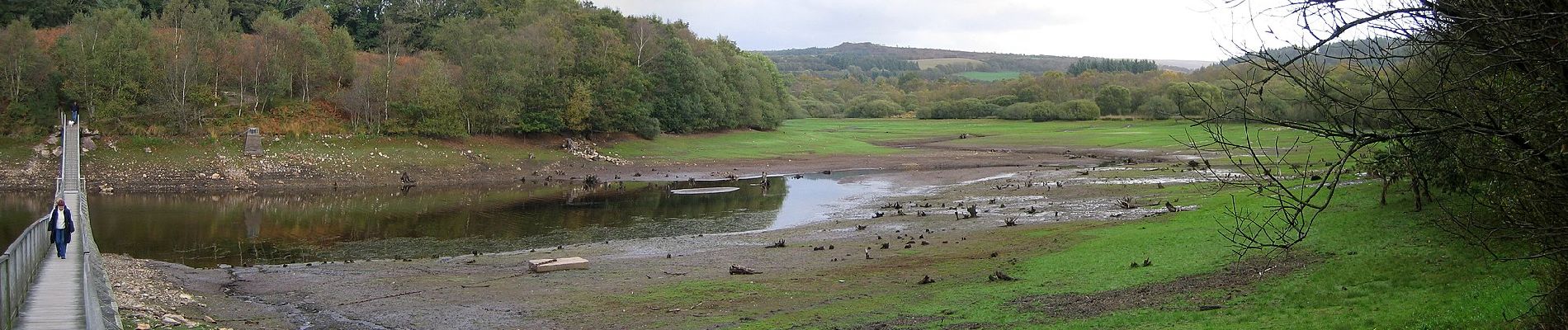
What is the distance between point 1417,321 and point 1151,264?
7747 millimetres

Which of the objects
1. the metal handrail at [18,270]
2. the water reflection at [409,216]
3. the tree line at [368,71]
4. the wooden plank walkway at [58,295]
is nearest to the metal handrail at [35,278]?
the metal handrail at [18,270]

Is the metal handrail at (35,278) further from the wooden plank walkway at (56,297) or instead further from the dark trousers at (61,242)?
the dark trousers at (61,242)

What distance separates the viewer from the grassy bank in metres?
14.4

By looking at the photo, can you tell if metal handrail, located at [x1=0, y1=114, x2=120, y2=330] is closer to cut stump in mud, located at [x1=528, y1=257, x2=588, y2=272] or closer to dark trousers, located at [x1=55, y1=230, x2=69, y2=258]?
dark trousers, located at [x1=55, y1=230, x2=69, y2=258]

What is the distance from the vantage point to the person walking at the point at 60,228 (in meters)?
22.7

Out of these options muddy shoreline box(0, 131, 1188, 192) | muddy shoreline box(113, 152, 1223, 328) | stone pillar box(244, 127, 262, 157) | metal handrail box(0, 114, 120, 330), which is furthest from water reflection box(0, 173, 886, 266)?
stone pillar box(244, 127, 262, 157)

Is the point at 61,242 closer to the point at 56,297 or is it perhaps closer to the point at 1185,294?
the point at 56,297

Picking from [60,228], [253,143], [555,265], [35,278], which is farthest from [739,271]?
[253,143]

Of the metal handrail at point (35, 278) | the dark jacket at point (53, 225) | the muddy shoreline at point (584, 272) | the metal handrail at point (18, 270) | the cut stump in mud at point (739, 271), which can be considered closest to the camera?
the metal handrail at point (18, 270)

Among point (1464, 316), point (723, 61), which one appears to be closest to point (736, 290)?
point (1464, 316)

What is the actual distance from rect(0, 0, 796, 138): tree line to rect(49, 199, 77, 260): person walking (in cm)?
4021

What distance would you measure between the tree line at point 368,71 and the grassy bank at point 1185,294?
51.8m

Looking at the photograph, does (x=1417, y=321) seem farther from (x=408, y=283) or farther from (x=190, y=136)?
(x=190, y=136)

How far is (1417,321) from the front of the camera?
43.5ft
